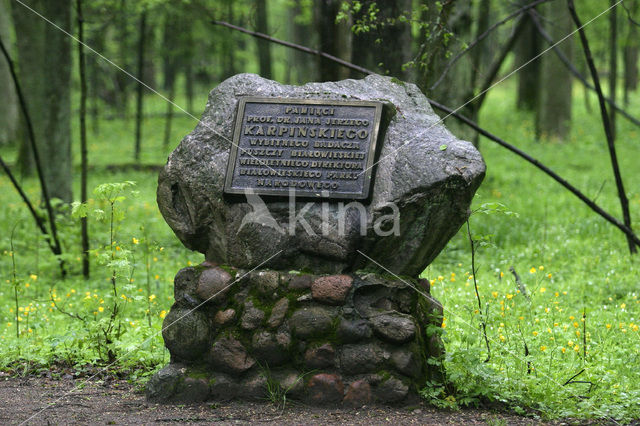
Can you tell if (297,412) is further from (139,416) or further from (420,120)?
(420,120)

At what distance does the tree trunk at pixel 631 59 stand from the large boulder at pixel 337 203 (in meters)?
15.5

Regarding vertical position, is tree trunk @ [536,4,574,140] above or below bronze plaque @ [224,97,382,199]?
above

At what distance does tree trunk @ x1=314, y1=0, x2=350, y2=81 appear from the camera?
855cm

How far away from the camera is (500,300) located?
6.78m

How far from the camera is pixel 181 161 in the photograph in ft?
16.6

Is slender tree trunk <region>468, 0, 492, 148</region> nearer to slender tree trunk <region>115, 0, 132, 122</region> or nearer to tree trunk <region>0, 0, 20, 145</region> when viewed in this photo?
slender tree trunk <region>115, 0, 132, 122</region>

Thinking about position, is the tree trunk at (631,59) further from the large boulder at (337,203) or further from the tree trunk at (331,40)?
the large boulder at (337,203)

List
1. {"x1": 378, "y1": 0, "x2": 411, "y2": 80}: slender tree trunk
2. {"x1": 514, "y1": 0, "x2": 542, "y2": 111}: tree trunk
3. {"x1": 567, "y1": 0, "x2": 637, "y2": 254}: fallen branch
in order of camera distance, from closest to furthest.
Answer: {"x1": 567, "y1": 0, "x2": 637, "y2": 254}: fallen branch, {"x1": 378, "y1": 0, "x2": 411, "y2": 80}: slender tree trunk, {"x1": 514, "y1": 0, "x2": 542, "y2": 111}: tree trunk

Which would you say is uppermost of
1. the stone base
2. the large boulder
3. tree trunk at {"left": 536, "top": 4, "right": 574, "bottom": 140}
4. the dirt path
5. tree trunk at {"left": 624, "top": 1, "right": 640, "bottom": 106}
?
tree trunk at {"left": 624, "top": 1, "right": 640, "bottom": 106}

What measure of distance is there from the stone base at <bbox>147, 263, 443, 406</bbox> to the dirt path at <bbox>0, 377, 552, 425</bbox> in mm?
98

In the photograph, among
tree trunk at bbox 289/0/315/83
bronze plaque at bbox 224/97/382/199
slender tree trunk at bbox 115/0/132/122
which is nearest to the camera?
bronze plaque at bbox 224/97/382/199

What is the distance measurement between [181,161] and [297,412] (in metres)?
1.94

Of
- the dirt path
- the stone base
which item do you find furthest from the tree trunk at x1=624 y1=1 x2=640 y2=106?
the dirt path

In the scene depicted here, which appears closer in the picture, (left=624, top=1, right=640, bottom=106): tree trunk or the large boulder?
the large boulder
